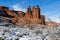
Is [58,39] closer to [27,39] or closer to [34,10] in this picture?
[27,39]

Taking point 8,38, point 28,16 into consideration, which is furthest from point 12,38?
point 28,16

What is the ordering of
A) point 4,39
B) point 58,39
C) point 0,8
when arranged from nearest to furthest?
point 58,39 < point 4,39 < point 0,8

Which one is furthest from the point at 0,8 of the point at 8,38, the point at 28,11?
the point at 8,38

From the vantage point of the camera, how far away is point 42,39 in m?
10.9

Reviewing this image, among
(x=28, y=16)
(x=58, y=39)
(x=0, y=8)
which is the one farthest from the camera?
(x=0, y=8)

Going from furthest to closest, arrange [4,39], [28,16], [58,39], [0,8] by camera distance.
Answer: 1. [0,8]
2. [28,16]
3. [4,39]
4. [58,39]

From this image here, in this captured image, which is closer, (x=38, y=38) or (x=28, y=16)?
(x=38, y=38)

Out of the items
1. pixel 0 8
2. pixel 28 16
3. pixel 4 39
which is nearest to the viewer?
pixel 4 39

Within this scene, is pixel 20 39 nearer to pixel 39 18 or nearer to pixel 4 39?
pixel 4 39

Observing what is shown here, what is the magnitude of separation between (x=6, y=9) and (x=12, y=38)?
Result: 6851 centimetres

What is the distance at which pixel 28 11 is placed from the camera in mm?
72562

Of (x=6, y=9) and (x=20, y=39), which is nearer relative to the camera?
(x=20, y=39)

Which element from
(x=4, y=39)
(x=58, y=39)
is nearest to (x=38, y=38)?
(x=4, y=39)

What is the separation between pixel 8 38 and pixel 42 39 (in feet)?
5.88
